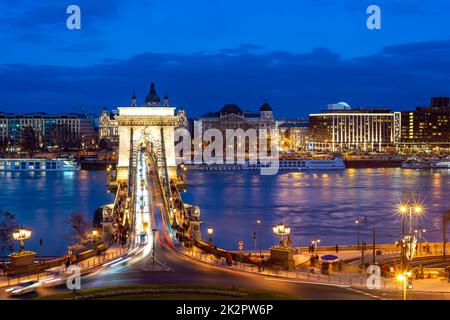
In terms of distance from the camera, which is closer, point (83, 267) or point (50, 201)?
point (83, 267)

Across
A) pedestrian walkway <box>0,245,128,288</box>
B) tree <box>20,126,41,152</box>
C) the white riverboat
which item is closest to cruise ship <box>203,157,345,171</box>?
the white riverboat

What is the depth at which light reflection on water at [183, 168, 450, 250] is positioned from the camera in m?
33.2

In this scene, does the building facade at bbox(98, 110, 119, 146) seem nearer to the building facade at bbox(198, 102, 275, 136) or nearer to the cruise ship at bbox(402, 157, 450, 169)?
the building facade at bbox(198, 102, 275, 136)

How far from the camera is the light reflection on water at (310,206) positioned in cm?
3322

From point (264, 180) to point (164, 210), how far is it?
43152 mm

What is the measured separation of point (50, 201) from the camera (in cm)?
4809

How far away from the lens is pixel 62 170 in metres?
87.7

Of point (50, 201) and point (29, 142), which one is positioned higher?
point (29, 142)

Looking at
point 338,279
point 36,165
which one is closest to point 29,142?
point 36,165

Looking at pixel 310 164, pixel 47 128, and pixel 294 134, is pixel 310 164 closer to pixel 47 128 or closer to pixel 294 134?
pixel 294 134

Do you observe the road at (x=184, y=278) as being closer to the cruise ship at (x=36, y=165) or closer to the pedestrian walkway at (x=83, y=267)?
the pedestrian walkway at (x=83, y=267)

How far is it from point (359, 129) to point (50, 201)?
111m

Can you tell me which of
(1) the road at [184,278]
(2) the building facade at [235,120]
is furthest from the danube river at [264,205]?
(2) the building facade at [235,120]

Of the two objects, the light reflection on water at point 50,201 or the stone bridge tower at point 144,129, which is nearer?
the light reflection on water at point 50,201
